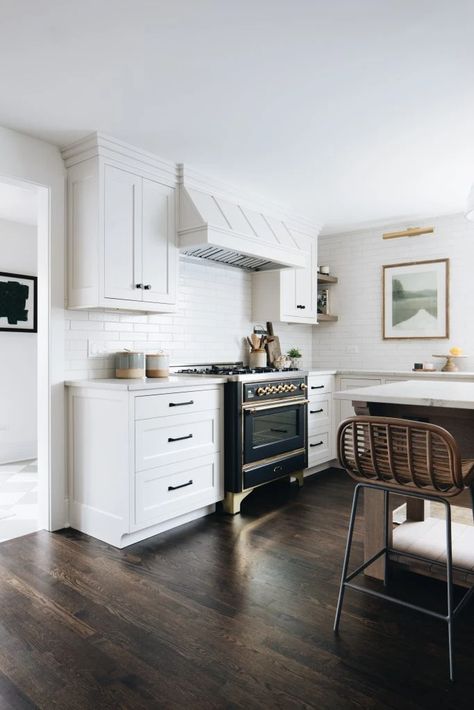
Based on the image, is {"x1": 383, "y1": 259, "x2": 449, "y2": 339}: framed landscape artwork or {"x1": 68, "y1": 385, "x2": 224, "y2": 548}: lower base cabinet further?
{"x1": 383, "y1": 259, "x2": 449, "y2": 339}: framed landscape artwork

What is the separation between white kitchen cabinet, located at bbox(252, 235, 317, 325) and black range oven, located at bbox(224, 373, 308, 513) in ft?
2.65

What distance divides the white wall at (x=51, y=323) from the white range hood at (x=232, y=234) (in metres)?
0.89

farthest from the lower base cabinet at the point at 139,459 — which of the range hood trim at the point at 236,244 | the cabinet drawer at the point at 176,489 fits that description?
the range hood trim at the point at 236,244

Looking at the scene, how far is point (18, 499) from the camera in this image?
382 cm

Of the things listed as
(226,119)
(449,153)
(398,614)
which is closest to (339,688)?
(398,614)

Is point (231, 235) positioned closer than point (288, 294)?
Yes

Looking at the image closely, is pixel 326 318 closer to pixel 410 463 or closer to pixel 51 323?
pixel 51 323

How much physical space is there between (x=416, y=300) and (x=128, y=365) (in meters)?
3.11

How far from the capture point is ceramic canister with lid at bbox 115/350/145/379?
11.1 feet

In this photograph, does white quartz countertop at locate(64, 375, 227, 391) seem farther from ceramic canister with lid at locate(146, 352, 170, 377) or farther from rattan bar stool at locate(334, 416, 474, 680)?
rattan bar stool at locate(334, 416, 474, 680)

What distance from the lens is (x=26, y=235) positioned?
534cm

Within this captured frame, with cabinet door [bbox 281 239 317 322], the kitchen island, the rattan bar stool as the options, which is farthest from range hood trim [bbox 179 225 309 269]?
the rattan bar stool

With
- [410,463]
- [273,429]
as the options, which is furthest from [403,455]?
[273,429]

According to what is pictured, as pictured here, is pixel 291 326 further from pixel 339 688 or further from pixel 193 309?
pixel 339 688
